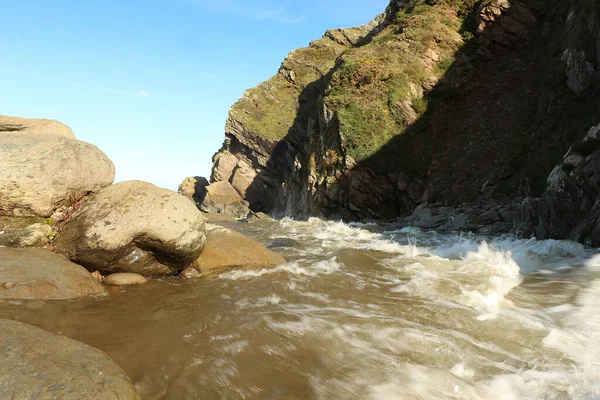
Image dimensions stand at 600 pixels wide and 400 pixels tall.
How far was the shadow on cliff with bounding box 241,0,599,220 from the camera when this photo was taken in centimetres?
1672

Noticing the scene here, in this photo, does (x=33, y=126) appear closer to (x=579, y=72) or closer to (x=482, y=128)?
(x=579, y=72)

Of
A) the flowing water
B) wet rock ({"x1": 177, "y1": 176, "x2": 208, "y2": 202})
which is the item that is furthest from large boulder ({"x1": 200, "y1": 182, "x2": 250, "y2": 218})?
the flowing water

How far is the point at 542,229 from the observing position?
1120 centimetres

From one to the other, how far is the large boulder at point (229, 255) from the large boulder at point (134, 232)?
1.79 ft

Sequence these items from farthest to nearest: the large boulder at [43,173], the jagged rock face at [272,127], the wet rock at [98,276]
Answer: the jagged rock face at [272,127] < the wet rock at [98,276] < the large boulder at [43,173]

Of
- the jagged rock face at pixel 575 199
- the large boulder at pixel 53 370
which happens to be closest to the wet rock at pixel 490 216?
the jagged rock face at pixel 575 199

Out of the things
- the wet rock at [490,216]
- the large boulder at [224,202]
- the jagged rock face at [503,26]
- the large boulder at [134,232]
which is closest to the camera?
the large boulder at [134,232]

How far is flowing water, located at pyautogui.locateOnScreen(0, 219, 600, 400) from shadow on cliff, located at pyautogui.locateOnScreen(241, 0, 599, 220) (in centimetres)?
987

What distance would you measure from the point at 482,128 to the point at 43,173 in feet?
71.6

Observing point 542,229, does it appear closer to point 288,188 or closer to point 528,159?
point 528,159

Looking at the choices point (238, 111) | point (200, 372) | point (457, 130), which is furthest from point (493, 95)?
point (238, 111)

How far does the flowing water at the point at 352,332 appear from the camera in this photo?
372cm

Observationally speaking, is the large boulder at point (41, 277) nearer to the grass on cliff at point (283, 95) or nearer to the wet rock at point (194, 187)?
the grass on cliff at point (283, 95)

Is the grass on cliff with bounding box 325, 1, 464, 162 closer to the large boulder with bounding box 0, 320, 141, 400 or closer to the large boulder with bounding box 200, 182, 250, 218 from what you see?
the large boulder with bounding box 0, 320, 141, 400
